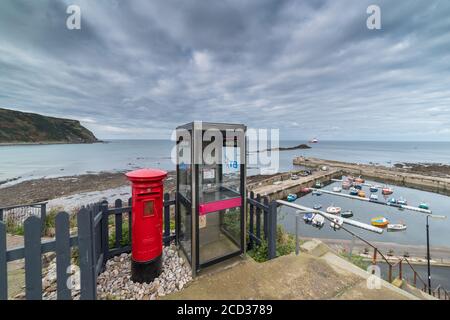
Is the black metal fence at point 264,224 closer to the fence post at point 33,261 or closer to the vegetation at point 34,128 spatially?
the fence post at point 33,261

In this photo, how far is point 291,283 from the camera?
2.65 meters

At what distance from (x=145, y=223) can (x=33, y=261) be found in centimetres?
120

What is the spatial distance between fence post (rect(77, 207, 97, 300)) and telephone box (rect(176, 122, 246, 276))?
4.48 ft

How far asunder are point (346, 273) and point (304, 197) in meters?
30.0

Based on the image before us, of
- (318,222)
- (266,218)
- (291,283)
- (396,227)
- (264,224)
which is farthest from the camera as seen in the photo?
(318,222)

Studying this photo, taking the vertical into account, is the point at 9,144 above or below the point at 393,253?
above

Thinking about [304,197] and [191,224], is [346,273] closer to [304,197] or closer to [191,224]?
[191,224]

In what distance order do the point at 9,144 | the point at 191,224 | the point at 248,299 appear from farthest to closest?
1. the point at 9,144
2. the point at 191,224
3. the point at 248,299

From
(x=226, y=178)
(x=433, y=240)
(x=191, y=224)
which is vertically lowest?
(x=433, y=240)

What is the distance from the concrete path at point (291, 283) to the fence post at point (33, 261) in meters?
1.39

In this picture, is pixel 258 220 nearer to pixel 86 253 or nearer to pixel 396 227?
pixel 86 253

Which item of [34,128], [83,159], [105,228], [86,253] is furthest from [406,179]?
[34,128]
